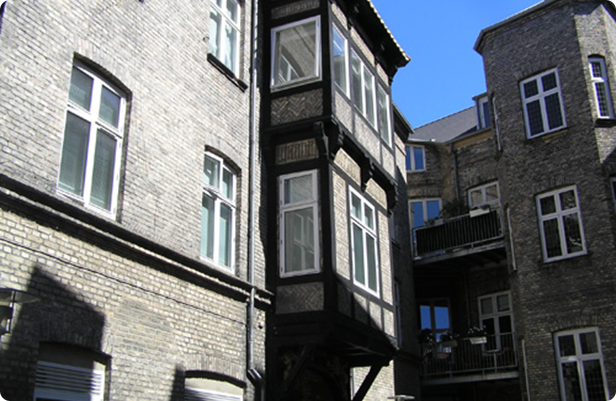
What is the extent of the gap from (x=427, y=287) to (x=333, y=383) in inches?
480

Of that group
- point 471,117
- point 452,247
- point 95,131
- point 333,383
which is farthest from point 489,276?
point 95,131

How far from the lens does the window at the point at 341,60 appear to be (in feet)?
47.2

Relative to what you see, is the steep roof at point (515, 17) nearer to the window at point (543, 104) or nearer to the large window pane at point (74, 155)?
the window at point (543, 104)

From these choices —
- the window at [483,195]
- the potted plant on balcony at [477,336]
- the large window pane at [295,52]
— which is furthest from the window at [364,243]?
the window at [483,195]

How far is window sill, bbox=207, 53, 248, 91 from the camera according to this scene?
12391mm

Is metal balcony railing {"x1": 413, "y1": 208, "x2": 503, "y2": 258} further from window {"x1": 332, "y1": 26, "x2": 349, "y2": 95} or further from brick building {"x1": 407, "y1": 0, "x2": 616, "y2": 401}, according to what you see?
window {"x1": 332, "y1": 26, "x2": 349, "y2": 95}

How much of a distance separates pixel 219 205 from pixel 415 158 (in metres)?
18.4

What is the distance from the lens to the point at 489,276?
24172 mm

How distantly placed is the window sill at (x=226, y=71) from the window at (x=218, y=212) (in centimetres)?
178

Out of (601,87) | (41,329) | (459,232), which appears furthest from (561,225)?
(41,329)

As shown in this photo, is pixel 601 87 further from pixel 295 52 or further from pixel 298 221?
pixel 298 221

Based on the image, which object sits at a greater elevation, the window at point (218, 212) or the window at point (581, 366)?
A: the window at point (218, 212)

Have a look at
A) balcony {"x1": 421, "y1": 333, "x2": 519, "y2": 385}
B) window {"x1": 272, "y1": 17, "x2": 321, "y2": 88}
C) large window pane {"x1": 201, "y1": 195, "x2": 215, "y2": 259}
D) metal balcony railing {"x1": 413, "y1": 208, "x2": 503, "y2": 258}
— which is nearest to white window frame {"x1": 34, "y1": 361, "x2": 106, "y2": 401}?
large window pane {"x1": 201, "y1": 195, "x2": 215, "y2": 259}

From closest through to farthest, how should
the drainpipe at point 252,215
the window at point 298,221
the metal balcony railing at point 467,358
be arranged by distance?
the drainpipe at point 252,215
the window at point 298,221
the metal balcony railing at point 467,358
